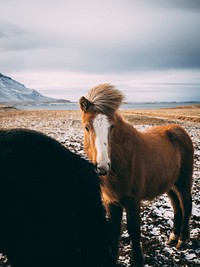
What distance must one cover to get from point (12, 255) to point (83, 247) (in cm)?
45

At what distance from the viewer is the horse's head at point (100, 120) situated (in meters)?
2.91

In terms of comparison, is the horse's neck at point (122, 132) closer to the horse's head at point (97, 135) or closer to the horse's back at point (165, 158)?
the horse's head at point (97, 135)

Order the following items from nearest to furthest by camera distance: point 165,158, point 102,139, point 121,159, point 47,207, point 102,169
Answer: point 47,207 < point 102,169 < point 102,139 < point 121,159 < point 165,158

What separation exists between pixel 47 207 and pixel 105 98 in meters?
2.00

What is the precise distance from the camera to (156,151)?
12.6 ft

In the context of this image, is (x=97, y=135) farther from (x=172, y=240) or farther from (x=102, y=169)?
(x=172, y=240)

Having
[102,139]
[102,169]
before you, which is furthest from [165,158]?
[102,169]

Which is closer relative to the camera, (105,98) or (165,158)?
(105,98)

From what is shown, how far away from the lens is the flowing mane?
10.6 feet

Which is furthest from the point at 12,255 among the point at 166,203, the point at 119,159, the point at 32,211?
the point at 166,203

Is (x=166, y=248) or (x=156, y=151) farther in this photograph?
(x=166, y=248)

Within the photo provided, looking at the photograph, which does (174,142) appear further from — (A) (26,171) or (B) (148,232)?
(A) (26,171)

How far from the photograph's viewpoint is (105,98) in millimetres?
3305

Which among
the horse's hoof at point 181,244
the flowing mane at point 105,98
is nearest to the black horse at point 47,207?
the flowing mane at point 105,98
